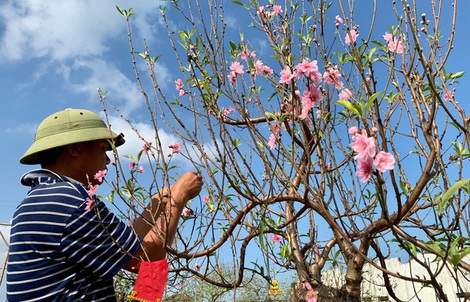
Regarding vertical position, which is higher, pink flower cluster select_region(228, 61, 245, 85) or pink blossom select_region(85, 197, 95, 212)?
pink flower cluster select_region(228, 61, 245, 85)

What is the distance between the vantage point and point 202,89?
7.49 feet

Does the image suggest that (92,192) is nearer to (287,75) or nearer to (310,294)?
(287,75)

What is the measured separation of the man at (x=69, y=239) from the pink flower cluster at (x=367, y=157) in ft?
3.01

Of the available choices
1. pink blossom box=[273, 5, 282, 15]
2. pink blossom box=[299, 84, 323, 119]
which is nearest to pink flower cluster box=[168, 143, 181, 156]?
pink blossom box=[299, 84, 323, 119]

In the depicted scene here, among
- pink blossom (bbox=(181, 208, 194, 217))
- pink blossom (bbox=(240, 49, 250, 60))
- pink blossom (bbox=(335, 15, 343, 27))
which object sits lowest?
pink blossom (bbox=(181, 208, 194, 217))

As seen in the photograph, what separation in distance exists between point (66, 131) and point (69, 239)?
0.51 m

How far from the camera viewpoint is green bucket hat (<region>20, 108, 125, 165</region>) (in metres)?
1.83

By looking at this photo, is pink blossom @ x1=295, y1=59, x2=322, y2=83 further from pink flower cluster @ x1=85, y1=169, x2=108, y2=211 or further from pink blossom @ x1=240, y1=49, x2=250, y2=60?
pink flower cluster @ x1=85, y1=169, x2=108, y2=211

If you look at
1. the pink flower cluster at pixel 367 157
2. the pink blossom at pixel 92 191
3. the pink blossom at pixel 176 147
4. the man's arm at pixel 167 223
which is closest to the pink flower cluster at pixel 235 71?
the pink blossom at pixel 176 147

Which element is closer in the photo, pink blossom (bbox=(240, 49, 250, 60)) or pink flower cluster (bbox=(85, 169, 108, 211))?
pink flower cluster (bbox=(85, 169, 108, 211))

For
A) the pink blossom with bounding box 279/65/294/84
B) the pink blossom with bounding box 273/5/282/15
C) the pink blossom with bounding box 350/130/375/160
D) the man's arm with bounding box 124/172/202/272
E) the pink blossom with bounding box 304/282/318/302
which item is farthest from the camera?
the pink blossom with bounding box 273/5/282/15

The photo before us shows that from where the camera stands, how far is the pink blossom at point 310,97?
1630 millimetres

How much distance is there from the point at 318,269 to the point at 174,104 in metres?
1.37

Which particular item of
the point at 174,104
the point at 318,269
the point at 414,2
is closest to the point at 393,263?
the point at 318,269
